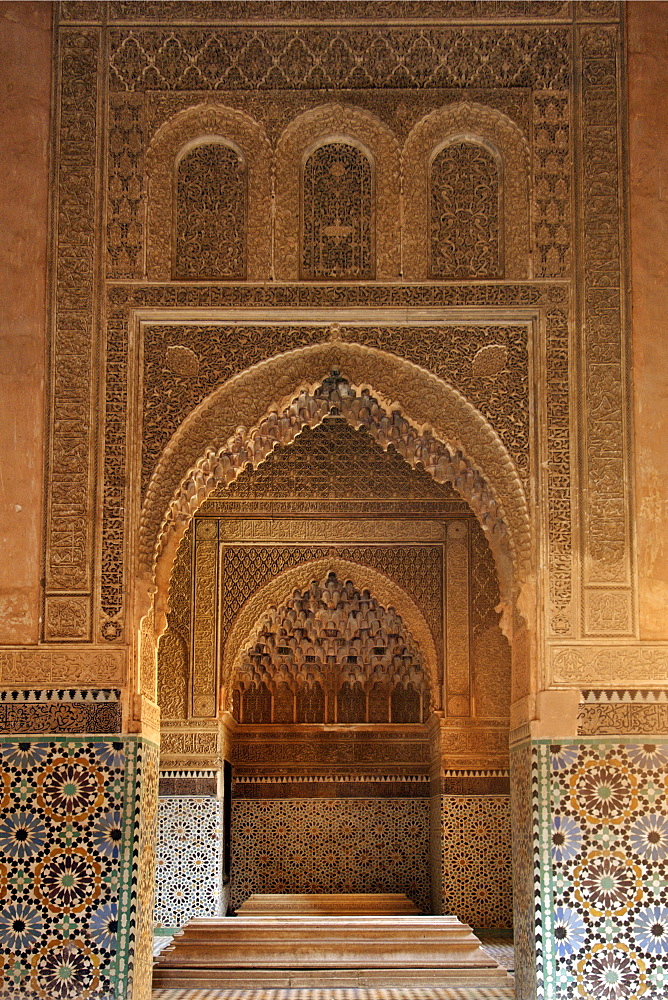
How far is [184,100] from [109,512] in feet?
6.41

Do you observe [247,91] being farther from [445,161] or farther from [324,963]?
[324,963]

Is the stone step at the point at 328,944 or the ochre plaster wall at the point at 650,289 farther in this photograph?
the stone step at the point at 328,944

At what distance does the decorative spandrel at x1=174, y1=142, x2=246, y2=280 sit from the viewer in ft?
18.4

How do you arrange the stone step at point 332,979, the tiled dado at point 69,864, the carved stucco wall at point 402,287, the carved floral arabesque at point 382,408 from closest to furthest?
1. the tiled dado at point 69,864
2. the carved stucco wall at point 402,287
3. the carved floral arabesque at point 382,408
4. the stone step at point 332,979

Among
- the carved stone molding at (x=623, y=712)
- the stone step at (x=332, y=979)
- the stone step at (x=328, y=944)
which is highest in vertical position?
the carved stone molding at (x=623, y=712)

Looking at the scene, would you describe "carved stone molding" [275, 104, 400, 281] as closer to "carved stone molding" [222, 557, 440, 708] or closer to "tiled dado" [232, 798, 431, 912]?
"carved stone molding" [222, 557, 440, 708]

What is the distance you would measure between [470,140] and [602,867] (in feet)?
10.8

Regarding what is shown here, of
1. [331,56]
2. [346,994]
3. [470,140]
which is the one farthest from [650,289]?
[346,994]

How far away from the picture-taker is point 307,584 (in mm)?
8938

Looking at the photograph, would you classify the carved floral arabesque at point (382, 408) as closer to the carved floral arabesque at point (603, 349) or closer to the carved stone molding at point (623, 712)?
the carved floral arabesque at point (603, 349)

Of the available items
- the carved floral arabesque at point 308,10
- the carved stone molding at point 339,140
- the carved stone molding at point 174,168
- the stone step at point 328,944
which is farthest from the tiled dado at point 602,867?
the carved floral arabesque at point 308,10

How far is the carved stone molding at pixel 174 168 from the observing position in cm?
560

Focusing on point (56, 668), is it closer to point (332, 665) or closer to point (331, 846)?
point (332, 665)

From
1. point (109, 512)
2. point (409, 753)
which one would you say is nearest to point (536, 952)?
point (109, 512)
